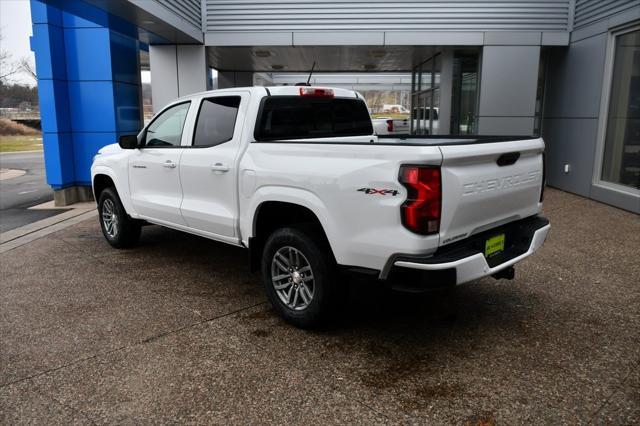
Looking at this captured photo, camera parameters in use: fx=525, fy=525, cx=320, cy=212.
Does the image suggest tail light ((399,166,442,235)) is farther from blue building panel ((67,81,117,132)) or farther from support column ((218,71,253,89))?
support column ((218,71,253,89))

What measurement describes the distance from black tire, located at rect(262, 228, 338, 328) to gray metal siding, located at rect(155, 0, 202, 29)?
6.09 m

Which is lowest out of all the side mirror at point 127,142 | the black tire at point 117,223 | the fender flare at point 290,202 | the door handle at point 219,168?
the black tire at point 117,223

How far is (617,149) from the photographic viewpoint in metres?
9.40

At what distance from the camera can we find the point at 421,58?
14.0 m

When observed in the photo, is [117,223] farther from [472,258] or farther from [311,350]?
[472,258]

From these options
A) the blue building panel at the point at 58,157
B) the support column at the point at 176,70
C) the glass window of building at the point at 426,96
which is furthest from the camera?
the glass window of building at the point at 426,96

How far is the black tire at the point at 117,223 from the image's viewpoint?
6.38 metres

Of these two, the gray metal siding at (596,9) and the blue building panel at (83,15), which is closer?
the blue building panel at (83,15)

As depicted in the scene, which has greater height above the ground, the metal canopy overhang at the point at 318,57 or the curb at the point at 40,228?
the metal canopy overhang at the point at 318,57

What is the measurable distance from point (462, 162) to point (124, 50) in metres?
8.85

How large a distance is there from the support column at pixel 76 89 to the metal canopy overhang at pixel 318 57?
2.66 m

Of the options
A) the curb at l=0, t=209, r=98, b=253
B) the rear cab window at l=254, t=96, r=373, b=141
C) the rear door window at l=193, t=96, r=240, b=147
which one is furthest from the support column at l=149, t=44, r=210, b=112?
the rear cab window at l=254, t=96, r=373, b=141

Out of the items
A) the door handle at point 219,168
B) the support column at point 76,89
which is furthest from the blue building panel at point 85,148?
the door handle at point 219,168

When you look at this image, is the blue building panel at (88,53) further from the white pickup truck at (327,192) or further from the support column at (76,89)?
the white pickup truck at (327,192)
